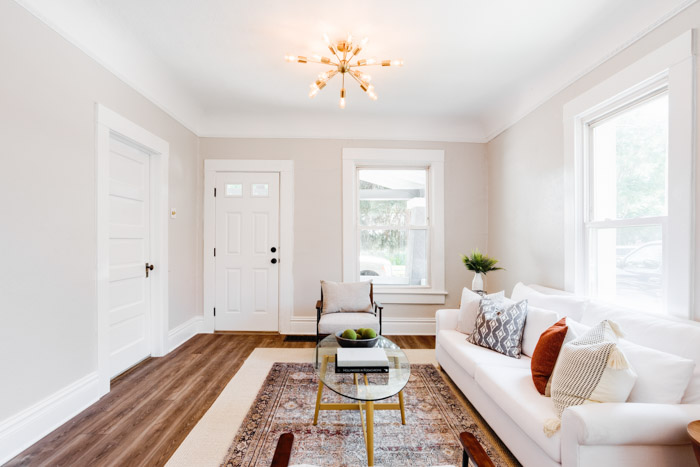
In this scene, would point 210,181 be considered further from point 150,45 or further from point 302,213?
point 150,45

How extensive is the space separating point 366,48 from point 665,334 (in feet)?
9.06

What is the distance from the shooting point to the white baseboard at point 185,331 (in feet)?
11.9

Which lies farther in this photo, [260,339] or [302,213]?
[302,213]

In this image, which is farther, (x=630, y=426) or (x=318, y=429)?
(x=318, y=429)

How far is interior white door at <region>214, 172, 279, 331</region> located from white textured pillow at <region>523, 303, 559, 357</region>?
2922mm

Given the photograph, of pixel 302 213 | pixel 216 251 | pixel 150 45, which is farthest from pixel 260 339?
pixel 150 45

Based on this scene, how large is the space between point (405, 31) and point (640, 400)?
8.80ft

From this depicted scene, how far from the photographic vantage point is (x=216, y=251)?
14.2 ft

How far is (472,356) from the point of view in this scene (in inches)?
92.3

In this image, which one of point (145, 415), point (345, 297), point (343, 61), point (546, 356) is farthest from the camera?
point (345, 297)

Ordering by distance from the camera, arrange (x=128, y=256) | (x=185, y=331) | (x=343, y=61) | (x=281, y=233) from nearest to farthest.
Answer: (x=343, y=61) → (x=128, y=256) → (x=185, y=331) → (x=281, y=233)

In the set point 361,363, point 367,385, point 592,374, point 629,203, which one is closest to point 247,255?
point 361,363

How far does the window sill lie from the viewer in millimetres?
4344

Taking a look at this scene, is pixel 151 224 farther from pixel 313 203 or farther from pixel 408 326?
pixel 408 326
